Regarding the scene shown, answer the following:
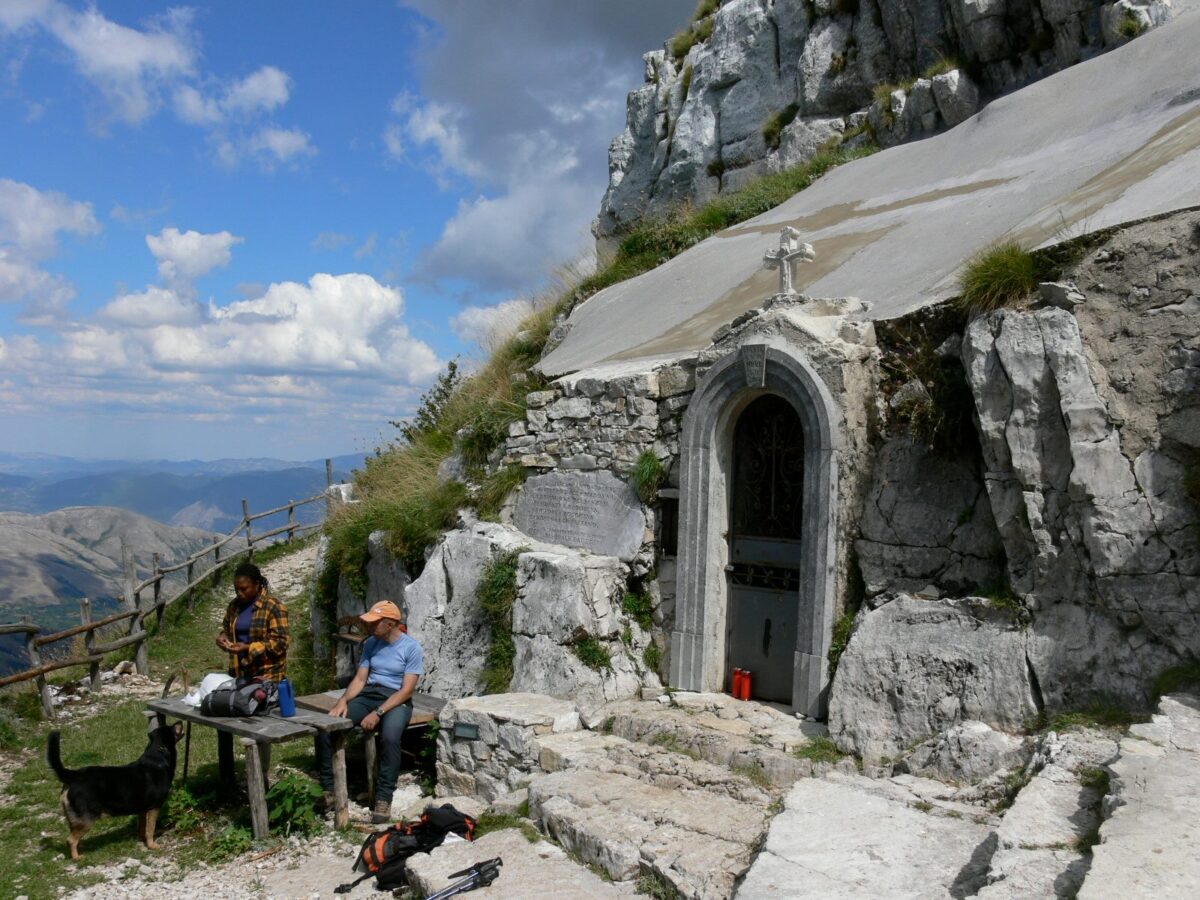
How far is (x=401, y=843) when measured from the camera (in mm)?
6273

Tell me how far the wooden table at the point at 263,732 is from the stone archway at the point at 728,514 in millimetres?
2993

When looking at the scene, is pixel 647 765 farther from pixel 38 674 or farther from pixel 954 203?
pixel 38 674

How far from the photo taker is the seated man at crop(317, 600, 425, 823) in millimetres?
7656

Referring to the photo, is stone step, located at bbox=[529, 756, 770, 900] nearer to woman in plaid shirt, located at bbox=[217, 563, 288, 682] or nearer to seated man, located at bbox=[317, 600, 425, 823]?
seated man, located at bbox=[317, 600, 425, 823]

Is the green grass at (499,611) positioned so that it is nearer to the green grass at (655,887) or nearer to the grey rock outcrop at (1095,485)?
the green grass at (655,887)

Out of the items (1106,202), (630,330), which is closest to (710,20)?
(630,330)

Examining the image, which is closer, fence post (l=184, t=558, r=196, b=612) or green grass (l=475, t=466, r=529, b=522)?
green grass (l=475, t=466, r=529, b=522)

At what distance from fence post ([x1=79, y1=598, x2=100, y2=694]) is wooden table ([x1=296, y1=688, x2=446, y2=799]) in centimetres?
720

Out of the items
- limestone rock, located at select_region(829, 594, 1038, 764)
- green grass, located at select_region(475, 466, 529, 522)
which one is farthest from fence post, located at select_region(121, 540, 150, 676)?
limestone rock, located at select_region(829, 594, 1038, 764)

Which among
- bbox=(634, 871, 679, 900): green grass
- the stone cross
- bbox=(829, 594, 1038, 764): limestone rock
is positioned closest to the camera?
bbox=(634, 871, 679, 900): green grass

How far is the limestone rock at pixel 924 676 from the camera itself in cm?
629

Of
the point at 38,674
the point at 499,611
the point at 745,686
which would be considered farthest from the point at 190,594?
the point at 745,686

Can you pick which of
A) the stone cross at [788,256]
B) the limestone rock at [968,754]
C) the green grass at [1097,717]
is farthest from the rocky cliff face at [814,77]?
the limestone rock at [968,754]

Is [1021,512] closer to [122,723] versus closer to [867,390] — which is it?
[867,390]
